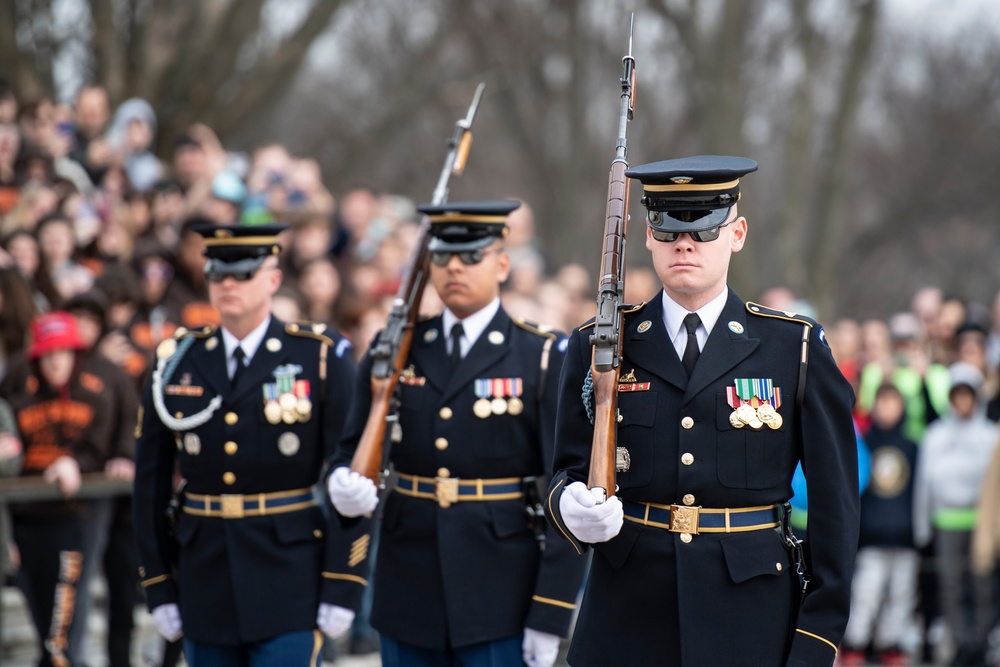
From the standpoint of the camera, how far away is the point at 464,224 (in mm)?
5324

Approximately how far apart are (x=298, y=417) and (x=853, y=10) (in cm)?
1596

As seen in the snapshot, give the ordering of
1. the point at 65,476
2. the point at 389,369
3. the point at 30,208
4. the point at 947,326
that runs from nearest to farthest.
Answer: the point at 389,369
the point at 65,476
the point at 30,208
the point at 947,326

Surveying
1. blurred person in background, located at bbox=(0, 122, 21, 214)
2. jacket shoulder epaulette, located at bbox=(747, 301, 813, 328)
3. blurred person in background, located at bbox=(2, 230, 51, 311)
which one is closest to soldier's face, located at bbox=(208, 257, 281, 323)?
jacket shoulder epaulette, located at bbox=(747, 301, 813, 328)

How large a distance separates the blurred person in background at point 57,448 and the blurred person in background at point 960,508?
5205 mm

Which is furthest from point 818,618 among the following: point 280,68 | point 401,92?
point 401,92

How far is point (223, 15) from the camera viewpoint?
Result: 15.8 m

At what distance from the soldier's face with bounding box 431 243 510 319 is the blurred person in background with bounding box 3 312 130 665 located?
8.58 feet

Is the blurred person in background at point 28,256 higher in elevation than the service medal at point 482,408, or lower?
higher

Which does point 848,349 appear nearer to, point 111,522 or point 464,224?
point 111,522

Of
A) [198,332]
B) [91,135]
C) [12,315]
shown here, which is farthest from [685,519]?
[91,135]

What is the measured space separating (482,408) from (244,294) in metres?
1.02

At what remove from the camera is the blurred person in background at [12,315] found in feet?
26.7

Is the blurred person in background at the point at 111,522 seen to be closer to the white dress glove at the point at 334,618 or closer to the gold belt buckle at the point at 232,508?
the gold belt buckle at the point at 232,508

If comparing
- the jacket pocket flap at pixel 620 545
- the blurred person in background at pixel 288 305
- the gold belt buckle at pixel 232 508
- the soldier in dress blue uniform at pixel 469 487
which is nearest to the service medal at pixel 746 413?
the jacket pocket flap at pixel 620 545
